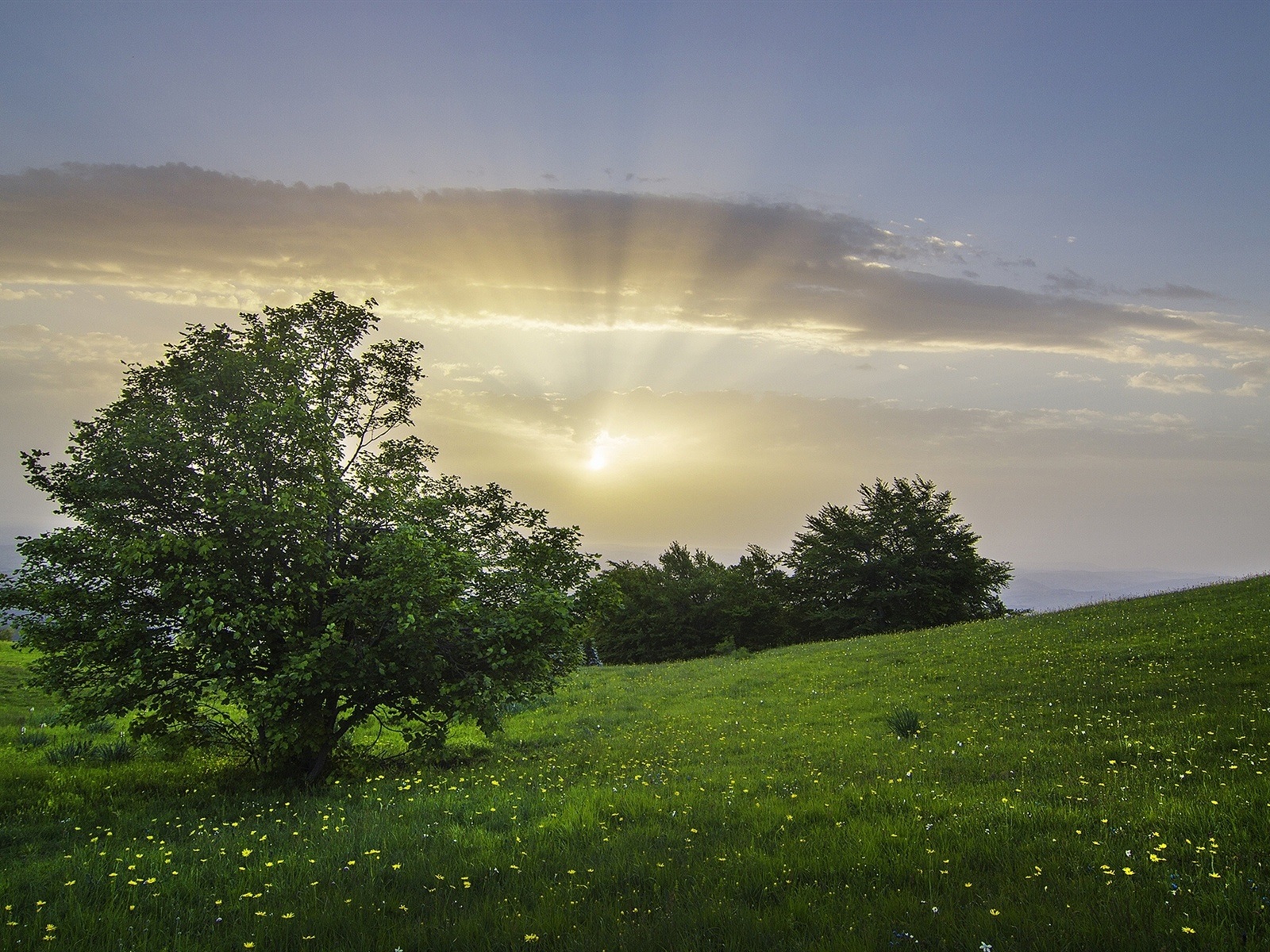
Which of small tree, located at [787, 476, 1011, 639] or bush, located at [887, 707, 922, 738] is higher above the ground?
small tree, located at [787, 476, 1011, 639]

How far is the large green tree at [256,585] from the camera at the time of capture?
441 inches

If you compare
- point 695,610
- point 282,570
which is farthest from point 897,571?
point 282,570

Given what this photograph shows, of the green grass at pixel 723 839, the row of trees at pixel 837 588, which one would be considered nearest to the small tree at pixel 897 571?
the row of trees at pixel 837 588

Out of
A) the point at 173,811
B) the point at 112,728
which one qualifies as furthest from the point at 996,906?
the point at 112,728

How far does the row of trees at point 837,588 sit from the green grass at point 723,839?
158ft

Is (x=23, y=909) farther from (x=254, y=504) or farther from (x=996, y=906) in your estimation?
(x=996, y=906)

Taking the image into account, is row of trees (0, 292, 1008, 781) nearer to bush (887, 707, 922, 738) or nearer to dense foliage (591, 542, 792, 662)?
bush (887, 707, 922, 738)

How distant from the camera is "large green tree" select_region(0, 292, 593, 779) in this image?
11.2 metres

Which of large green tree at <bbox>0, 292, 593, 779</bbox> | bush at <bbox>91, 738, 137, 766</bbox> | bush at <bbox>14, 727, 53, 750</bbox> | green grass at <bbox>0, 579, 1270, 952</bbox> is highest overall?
large green tree at <bbox>0, 292, 593, 779</bbox>

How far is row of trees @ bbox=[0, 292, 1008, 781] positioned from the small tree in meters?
62.7

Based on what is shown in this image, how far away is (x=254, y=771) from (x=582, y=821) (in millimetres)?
8805

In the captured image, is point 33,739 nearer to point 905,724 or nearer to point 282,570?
point 282,570

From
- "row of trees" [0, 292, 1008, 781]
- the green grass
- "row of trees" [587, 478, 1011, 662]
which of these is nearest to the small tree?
"row of trees" [587, 478, 1011, 662]

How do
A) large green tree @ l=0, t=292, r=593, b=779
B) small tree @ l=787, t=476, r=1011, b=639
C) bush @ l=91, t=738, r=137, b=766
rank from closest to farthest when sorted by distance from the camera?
large green tree @ l=0, t=292, r=593, b=779, bush @ l=91, t=738, r=137, b=766, small tree @ l=787, t=476, r=1011, b=639
